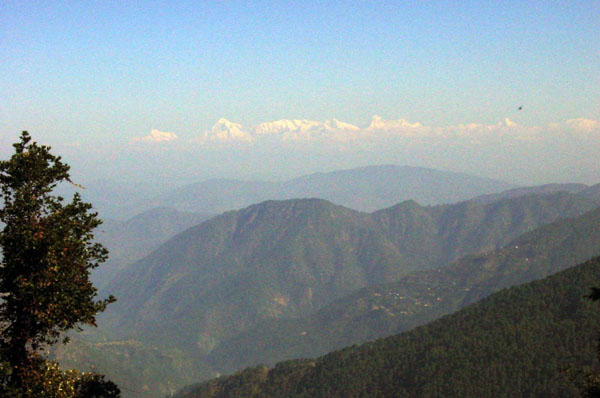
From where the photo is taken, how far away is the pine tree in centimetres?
2612

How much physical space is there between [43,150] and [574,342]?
699 feet

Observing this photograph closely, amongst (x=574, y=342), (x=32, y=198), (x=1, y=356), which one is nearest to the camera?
(x=1, y=356)

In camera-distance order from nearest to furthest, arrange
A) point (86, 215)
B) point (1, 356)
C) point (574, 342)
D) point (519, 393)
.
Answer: point (1, 356)
point (86, 215)
point (519, 393)
point (574, 342)

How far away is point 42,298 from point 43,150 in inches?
378

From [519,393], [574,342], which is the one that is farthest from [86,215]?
[574,342]

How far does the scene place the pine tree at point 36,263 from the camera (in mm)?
26125

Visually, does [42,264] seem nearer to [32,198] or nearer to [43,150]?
[32,198]

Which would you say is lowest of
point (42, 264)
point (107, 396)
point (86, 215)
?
point (107, 396)

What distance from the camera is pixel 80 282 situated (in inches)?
1105

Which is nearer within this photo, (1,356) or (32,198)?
(1,356)

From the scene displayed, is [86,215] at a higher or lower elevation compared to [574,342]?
higher

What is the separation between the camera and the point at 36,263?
2706 centimetres

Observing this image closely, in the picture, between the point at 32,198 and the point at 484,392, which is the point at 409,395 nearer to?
the point at 484,392

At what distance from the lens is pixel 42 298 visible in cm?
2609
